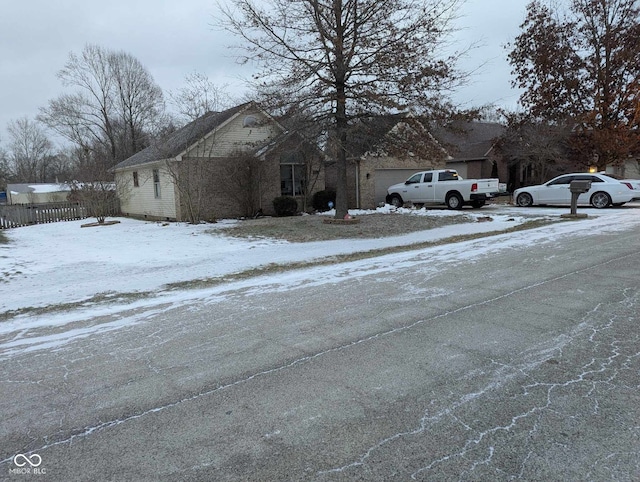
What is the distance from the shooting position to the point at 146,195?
19.9 metres

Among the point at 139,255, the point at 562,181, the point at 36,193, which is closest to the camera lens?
the point at 139,255

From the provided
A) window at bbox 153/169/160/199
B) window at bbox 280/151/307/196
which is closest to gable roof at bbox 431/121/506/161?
window at bbox 280/151/307/196

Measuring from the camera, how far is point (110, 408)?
3.20 metres

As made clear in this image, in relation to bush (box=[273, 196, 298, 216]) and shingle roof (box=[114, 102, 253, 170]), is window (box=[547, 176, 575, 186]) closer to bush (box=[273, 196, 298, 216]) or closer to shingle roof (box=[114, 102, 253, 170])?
bush (box=[273, 196, 298, 216])

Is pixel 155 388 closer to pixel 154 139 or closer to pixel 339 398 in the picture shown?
pixel 339 398

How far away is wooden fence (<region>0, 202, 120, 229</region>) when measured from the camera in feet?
61.8

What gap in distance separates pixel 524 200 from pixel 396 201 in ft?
19.2

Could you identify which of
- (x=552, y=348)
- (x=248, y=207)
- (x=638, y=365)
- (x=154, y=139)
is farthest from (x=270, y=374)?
(x=154, y=139)

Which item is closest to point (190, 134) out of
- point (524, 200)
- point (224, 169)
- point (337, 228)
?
point (224, 169)

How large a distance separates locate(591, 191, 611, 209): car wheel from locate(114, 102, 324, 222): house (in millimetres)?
11761

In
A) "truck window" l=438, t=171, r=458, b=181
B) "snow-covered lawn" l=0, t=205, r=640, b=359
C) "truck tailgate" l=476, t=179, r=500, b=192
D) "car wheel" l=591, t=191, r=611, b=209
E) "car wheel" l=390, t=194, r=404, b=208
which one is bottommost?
"snow-covered lawn" l=0, t=205, r=640, b=359

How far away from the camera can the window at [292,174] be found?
19.3m

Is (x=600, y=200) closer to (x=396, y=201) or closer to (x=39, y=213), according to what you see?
(x=396, y=201)

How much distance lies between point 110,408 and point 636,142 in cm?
2699
